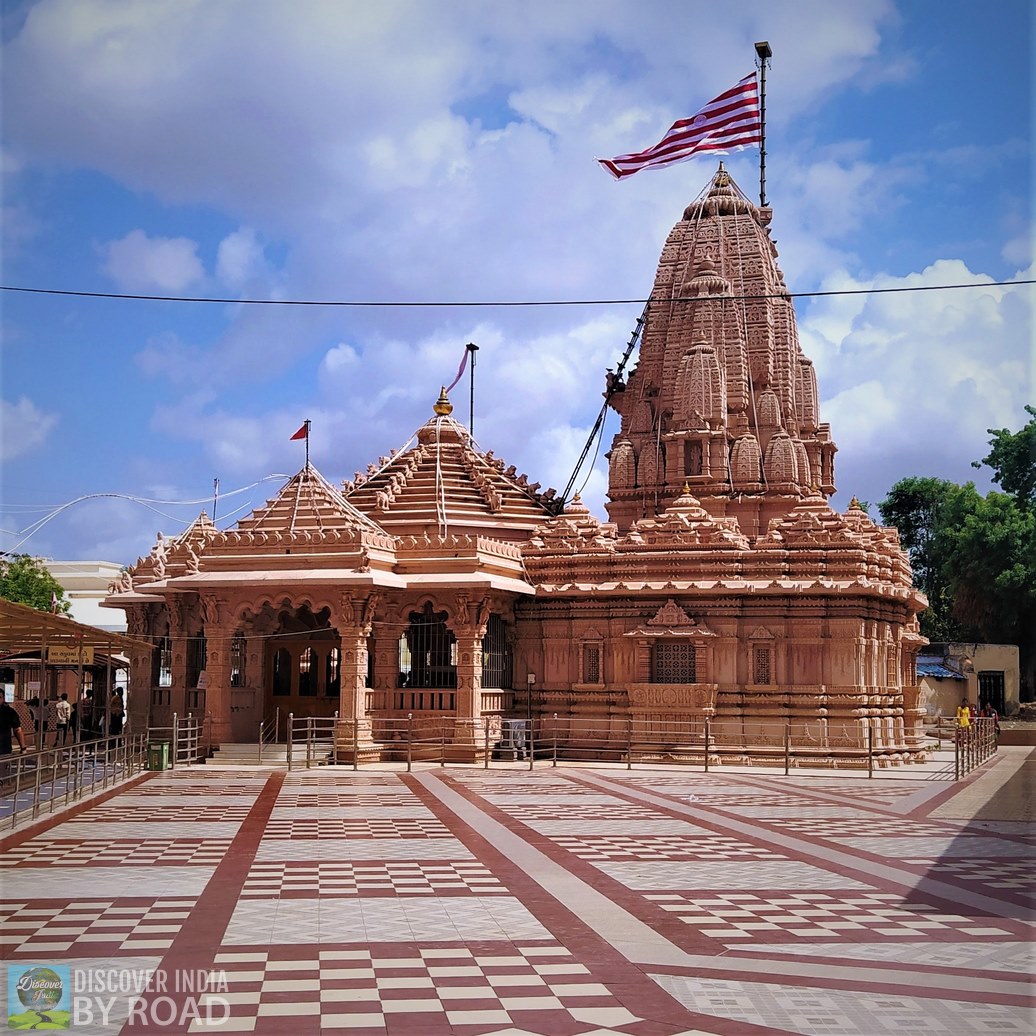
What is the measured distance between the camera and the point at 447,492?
38.1m

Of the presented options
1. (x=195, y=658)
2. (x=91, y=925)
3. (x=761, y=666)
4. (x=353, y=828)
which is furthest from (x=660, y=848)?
(x=195, y=658)

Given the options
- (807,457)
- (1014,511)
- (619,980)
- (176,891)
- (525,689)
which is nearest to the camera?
(619,980)

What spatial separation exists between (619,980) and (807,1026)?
1.52m

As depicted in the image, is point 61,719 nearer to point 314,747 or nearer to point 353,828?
point 314,747

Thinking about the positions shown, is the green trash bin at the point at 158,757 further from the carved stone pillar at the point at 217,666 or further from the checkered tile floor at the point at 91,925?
the checkered tile floor at the point at 91,925

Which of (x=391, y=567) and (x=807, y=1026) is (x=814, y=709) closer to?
(x=391, y=567)

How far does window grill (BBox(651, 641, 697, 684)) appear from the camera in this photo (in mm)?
32031

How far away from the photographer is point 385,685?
3102 centimetres

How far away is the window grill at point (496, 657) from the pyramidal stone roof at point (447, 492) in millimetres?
3542

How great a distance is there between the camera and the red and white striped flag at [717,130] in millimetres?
28641

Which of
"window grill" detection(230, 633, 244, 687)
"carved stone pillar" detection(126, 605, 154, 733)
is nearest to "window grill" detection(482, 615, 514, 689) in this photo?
"window grill" detection(230, 633, 244, 687)

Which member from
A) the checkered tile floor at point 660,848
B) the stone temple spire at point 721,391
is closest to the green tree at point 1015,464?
the stone temple spire at point 721,391

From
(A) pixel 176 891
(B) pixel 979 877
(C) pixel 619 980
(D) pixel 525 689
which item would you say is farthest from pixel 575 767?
(C) pixel 619 980

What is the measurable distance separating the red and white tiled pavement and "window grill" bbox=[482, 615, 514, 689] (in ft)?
39.5
